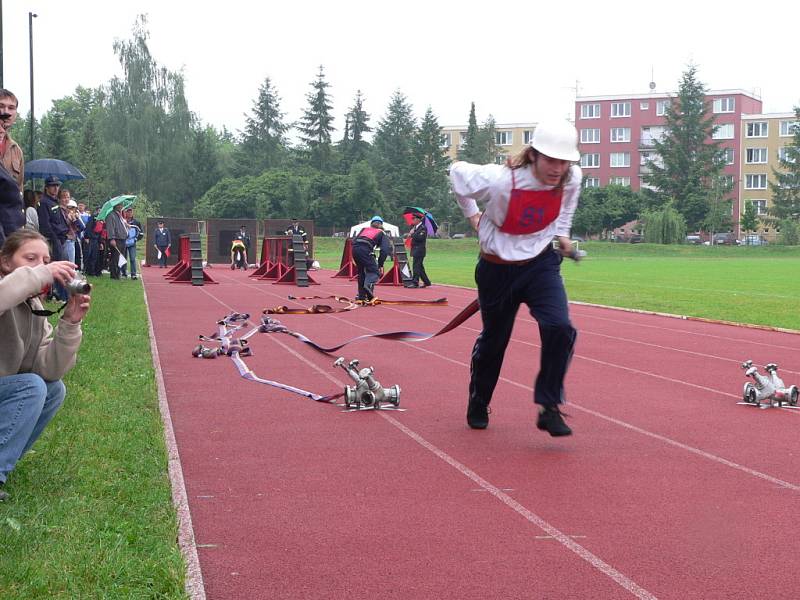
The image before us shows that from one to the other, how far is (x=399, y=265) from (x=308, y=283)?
7.70ft

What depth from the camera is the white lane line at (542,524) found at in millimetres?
4051

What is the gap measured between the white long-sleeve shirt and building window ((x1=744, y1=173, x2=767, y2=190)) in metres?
106

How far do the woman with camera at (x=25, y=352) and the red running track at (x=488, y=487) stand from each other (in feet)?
2.82

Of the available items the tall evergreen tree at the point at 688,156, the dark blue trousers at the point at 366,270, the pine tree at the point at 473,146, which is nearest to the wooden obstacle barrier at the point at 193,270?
the dark blue trousers at the point at 366,270

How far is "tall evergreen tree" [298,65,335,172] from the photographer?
102 m

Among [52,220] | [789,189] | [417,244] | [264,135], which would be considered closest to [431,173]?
[264,135]

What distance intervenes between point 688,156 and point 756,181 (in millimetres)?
20136

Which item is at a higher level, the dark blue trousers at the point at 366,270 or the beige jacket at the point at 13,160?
the beige jacket at the point at 13,160

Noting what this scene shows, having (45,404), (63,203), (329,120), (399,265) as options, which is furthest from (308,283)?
(329,120)

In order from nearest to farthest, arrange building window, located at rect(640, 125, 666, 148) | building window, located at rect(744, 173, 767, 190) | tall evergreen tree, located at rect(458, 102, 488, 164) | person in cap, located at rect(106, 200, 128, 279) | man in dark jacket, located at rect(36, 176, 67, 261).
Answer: man in dark jacket, located at rect(36, 176, 67, 261) → person in cap, located at rect(106, 200, 128, 279) → tall evergreen tree, located at rect(458, 102, 488, 164) → building window, located at rect(744, 173, 767, 190) → building window, located at rect(640, 125, 666, 148)

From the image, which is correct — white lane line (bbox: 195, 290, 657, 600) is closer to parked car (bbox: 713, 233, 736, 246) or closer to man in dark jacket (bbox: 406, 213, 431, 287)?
man in dark jacket (bbox: 406, 213, 431, 287)

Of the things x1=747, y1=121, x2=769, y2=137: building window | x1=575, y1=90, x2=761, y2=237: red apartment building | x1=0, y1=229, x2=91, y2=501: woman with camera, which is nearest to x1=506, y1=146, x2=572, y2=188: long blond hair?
x1=0, y1=229, x2=91, y2=501: woman with camera

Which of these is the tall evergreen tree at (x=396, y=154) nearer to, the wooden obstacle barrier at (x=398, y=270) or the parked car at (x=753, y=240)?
the parked car at (x=753, y=240)

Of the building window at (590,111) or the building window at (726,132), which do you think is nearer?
the building window at (726,132)
